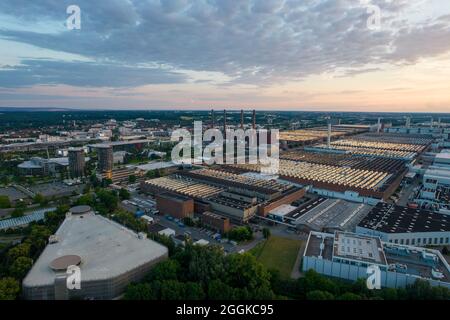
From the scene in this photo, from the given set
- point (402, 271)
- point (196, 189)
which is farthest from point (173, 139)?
point (402, 271)

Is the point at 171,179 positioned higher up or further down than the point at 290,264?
higher up

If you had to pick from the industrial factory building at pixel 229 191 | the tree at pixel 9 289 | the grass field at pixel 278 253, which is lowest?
the grass field at pixel 278 253

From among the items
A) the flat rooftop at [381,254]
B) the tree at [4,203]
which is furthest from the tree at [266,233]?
the tree at [4,203]

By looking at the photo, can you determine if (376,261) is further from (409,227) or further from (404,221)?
(404,221)

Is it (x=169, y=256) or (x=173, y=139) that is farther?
(x=173, y=139)

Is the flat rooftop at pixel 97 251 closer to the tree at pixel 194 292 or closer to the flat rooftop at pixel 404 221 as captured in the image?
the tree at pixel 194 292
